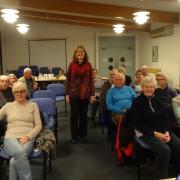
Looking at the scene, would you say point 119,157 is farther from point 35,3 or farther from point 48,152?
point 35,3

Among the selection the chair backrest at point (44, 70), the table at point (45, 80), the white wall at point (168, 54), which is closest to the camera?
the white wall at point (168, 54)

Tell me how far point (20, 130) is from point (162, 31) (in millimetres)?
6442

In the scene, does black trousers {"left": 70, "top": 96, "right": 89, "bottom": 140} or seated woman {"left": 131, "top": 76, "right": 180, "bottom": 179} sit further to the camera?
black trousers {"left": 70, "top": 96, "right": 89, "bottom": 140}

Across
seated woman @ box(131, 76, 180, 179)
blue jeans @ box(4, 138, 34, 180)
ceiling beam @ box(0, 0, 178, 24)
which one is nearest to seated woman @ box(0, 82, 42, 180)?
blue jeans @ box(4, 138, 34, 180)

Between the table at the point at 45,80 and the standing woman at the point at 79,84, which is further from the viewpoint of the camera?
the table at the point at 45,80

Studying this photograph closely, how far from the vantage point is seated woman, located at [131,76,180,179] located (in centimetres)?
279

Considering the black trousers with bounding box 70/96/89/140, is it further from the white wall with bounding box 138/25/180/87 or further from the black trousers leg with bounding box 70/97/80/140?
the white wall with bounding box 138/25/180/87

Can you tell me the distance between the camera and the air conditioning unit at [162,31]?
7.89m

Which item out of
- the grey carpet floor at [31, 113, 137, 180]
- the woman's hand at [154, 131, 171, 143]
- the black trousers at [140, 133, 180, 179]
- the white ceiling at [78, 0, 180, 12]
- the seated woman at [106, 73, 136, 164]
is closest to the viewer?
the black trousers at [140, 133, 180, 179]

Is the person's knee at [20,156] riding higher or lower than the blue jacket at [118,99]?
lower

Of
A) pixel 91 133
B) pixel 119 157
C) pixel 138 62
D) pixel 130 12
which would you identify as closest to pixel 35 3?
pixel 130 12

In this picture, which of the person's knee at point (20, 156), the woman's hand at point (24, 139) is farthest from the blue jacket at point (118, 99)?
the person's knee at point (20, 156)

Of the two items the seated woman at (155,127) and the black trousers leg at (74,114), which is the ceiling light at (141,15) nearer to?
the black trousers leg at (74,114)

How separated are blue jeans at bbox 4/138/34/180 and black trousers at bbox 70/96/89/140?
5.09 ft
